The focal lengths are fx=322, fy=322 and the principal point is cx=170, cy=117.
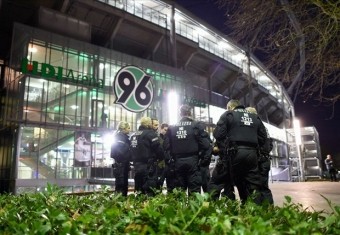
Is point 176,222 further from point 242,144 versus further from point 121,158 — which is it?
point 121,158

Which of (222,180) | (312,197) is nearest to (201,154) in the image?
(222,180)

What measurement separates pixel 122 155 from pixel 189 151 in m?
2.07

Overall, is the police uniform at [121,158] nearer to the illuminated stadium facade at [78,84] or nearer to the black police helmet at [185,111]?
the black police helmet at [185,111]

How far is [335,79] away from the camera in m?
6.29

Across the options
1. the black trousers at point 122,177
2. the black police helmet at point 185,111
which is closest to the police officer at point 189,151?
the black police helmet at point 185,111

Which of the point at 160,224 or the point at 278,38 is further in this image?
the point at 278,38

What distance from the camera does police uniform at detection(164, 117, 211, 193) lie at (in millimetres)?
5852

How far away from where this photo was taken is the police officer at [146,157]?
6.78m

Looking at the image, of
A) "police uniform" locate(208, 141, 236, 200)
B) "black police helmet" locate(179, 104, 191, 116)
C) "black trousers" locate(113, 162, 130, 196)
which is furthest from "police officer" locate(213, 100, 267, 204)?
"black trousers" locate(113, 162, 130, 196)

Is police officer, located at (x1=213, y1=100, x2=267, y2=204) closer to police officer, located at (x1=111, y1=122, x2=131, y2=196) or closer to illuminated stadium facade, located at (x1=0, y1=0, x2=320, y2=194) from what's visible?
police officer, located at (x1=111, y1=122, x2=131, y2=196)

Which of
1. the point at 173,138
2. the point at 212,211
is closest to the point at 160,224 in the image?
the point at 212,211

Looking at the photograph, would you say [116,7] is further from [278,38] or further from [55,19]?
[278,38]

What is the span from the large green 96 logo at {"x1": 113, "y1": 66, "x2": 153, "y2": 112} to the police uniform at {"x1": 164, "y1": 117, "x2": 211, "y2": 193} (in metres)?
1.68

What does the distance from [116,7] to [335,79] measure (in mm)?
21422
